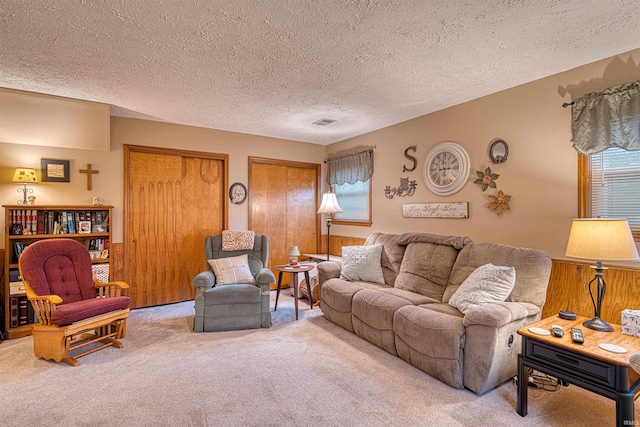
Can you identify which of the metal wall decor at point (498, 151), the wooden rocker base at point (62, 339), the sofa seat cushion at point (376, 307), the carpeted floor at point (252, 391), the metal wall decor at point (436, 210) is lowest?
the carpeted floor at point (252, 391)

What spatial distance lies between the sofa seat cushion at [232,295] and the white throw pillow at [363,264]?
1.05 m

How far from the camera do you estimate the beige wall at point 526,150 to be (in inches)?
107

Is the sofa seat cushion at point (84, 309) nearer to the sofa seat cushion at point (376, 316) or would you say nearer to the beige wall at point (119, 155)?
the beige wall at point (119, 155)

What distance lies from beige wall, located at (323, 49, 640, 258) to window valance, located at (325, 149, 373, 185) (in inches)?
36.0

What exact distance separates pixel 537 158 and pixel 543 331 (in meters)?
1.64

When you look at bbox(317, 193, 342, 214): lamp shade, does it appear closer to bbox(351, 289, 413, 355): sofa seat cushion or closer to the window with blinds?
bbox(351, 289, 413, 355): sofa seat cushion

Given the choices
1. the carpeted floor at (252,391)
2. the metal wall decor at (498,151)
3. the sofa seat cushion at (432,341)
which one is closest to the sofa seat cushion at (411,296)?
the sofa seat cushion at (432,341)

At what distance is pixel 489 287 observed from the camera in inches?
97.7

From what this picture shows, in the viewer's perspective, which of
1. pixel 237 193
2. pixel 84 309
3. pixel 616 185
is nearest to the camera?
pixel 616 185

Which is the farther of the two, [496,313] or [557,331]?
[496,313]

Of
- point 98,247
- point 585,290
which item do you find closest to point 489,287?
point 585,290

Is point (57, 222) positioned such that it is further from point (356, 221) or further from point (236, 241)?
point (356, 221)

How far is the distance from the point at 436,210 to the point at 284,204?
8.28 feet

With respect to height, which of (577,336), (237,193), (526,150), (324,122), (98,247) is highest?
(324,122)
